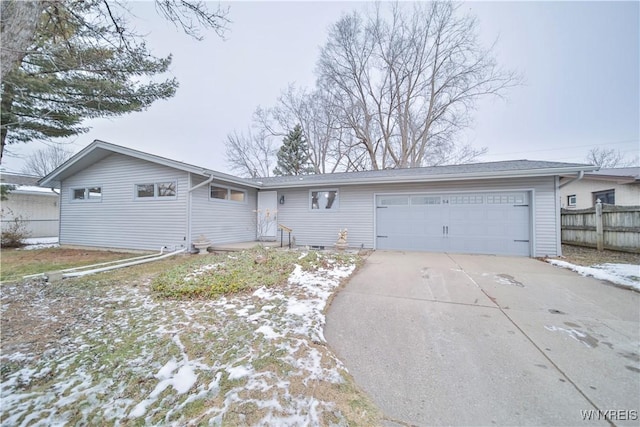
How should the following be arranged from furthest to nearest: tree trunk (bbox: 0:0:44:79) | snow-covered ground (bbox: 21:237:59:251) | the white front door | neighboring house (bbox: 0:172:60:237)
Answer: neighboring house (bbox: 0:172:60:237) → the white front door → snow-covered ground (bbox: 21:237:59:251) → tree trunk (bbox: 0:0:44:79)

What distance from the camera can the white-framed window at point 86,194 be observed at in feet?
29.8

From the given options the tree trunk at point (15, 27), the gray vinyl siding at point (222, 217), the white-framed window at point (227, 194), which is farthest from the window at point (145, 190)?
the tree trunk at point (15, 27)

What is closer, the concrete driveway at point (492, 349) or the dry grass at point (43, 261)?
the concrete driveway at point (492, 349)

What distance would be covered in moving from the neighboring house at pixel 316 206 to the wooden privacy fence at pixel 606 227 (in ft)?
6.31

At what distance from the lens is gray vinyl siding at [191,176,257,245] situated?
25.2 feet

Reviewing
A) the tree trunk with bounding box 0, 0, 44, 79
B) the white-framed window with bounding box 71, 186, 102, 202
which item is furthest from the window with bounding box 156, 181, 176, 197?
the tree trunk with bounding box 0, 0, 44, 79

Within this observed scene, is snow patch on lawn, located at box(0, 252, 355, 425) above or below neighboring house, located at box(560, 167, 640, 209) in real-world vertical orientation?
below

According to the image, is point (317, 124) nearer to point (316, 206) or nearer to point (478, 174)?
point (316, 206)

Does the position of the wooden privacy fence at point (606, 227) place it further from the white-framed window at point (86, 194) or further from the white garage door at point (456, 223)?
the white-framed window at point (86, 194)

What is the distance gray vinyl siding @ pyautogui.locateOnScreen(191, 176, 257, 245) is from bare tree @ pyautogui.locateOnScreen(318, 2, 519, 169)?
1039cm

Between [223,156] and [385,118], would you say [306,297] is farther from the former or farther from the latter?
[223,156]

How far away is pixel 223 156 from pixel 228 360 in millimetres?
21661

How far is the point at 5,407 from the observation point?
1.66m

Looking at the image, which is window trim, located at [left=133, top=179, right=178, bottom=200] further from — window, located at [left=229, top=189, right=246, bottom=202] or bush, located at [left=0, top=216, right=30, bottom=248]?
bush, located at [left=0, top=216, right=30, bottom=248]
